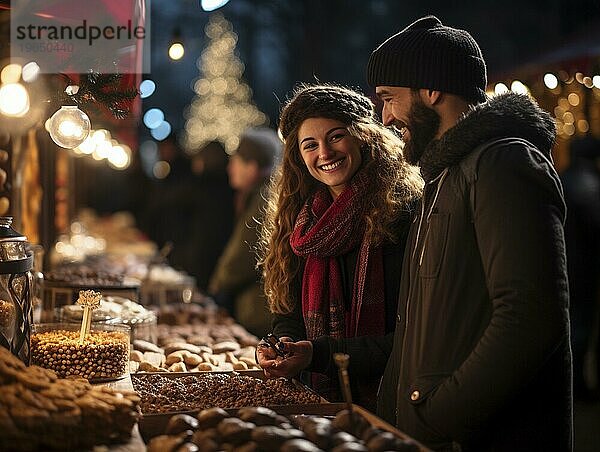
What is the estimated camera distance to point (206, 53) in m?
17.2

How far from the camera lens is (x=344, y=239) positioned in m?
3.67

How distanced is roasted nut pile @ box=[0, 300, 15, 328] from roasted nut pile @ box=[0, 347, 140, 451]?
60 cm

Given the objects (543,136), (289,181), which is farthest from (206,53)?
(543,136)

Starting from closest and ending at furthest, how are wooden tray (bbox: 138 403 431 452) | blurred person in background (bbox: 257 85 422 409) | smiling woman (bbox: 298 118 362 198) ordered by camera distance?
1. wooden tray (bbox: 138 403 431 452)
2. blurred person in background (bbox: 257 85 422 409)
3. smiling woman (bbox: 298 118 362 198)

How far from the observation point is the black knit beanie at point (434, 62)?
2.89 meters

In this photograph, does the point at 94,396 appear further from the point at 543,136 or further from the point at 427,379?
the point at 543,136

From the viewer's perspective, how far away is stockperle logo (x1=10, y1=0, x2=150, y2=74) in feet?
13.0

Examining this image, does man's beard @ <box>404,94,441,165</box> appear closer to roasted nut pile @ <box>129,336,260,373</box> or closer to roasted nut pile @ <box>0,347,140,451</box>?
roasted nut pile @ <box>0,347,140,451</box>

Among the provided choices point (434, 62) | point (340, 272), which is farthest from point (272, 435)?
point (340, 272)

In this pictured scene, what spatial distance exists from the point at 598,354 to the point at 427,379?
5.70 metres

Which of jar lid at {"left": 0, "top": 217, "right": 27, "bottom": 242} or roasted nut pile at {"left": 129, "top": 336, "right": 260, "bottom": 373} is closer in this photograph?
jar lid at {"left": 0, "top": 217, "right": 27, "bottom": 242}

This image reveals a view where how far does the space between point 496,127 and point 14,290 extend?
5.93 feet

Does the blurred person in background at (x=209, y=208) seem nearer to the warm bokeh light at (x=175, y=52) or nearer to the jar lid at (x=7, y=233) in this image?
the warm bokeh light at (x=175, y=52)

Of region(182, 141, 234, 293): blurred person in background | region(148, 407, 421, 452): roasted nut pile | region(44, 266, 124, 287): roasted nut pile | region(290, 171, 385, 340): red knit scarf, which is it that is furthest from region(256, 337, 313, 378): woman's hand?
region(182, 141, 234, 293): blurred person in background
